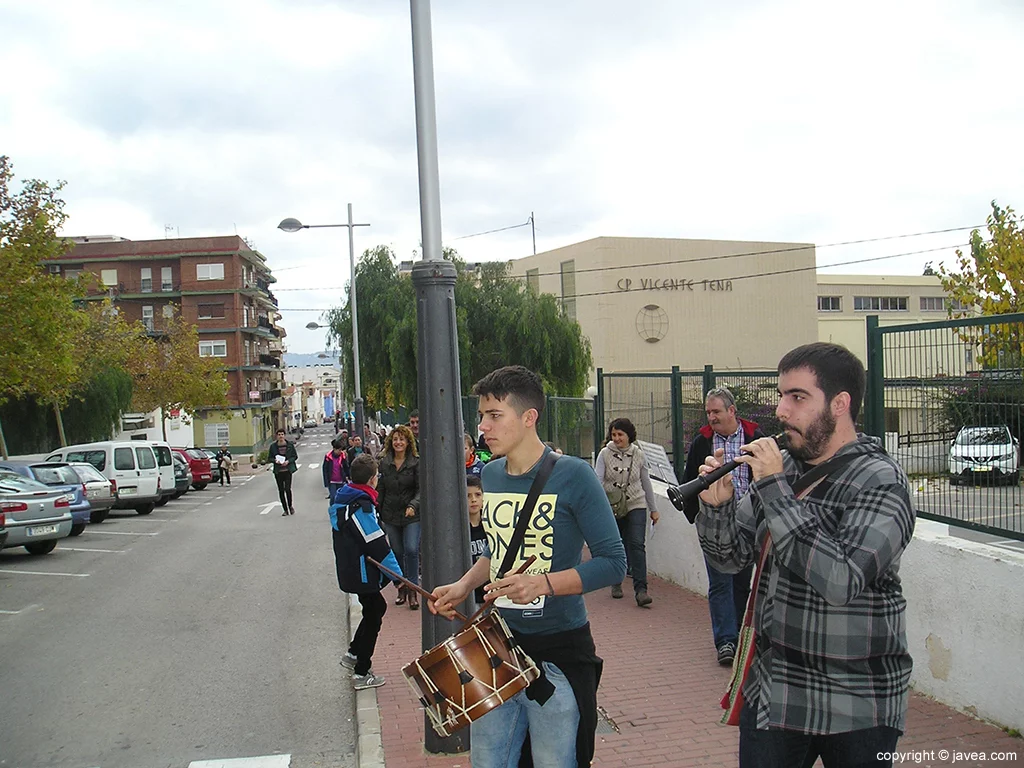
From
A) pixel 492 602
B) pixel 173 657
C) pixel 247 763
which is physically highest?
pixel 492 602

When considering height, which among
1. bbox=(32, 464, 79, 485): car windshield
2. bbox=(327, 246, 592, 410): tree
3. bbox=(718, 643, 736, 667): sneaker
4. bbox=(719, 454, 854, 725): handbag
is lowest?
bbox=(718, 643, 736, 667): sneaker

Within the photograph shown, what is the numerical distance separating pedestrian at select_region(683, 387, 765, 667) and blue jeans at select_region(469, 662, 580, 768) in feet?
8.86

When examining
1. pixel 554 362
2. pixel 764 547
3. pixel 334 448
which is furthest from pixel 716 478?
pixel 554 362

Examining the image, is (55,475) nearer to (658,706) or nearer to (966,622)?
(658,706)

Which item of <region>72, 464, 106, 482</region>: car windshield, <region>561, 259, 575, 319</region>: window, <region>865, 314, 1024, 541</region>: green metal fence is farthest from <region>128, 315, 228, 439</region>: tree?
<region>865, 314, 1024, 541</region>: green metal fence

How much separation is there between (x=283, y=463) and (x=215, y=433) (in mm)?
55209

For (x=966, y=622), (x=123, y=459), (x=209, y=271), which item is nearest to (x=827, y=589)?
(x=966, y=622)

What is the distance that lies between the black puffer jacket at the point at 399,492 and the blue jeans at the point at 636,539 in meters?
2.08

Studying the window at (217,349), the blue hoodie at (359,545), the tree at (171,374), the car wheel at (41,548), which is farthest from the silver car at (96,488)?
the window at (217,349)

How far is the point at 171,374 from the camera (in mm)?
49688

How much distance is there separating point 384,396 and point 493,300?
5487 mm

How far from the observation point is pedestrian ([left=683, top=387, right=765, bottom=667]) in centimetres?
606

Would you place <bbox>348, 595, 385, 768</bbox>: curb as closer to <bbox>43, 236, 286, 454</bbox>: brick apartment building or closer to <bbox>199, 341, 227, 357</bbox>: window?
<bbox>43, 236, 286, 454</bbox>: brick apartment building

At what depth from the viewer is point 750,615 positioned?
9.85ft
